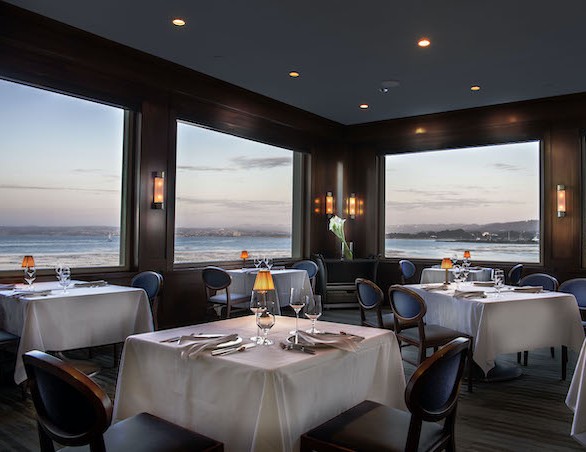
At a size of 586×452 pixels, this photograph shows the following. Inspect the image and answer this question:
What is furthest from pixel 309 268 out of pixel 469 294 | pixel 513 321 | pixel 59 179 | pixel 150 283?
pixel 513 321

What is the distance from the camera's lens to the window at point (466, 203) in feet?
27.9

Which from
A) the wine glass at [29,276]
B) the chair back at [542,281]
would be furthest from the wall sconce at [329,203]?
the wine glass at [29,276]

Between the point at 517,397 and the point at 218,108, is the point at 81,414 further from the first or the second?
the point at 218,108

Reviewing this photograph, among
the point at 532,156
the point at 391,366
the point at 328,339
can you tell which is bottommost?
the point at 391,366

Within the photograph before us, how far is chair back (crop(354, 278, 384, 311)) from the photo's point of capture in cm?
414

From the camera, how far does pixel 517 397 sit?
4.03 metres

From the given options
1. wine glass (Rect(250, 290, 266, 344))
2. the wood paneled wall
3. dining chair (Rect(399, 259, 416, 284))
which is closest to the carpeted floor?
wine glass (Rect(250, 290, 266, 344))

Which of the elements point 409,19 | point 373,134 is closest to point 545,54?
point 409,19

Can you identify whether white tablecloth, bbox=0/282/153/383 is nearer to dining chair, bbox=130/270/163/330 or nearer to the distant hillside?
dining chair, bbox=130/270/163/330

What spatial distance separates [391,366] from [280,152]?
7081 mm

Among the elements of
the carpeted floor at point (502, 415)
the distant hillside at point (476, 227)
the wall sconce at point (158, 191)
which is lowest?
the carpeted floor at point (502, 415)

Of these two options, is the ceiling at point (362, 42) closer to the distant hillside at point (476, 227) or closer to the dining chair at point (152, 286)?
the distant hillside at point (476, 227)

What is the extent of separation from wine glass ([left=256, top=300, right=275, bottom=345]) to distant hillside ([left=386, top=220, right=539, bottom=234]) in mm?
7391

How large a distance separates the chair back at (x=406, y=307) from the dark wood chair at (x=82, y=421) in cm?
238
